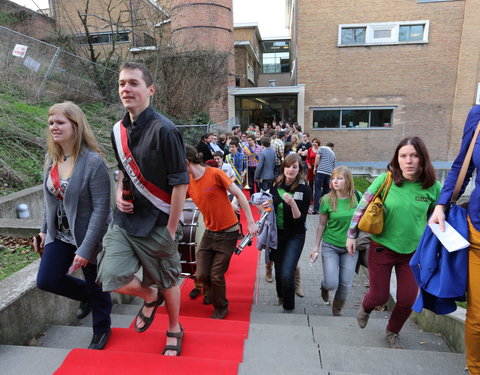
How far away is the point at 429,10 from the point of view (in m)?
19.4

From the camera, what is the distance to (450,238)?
215 cm

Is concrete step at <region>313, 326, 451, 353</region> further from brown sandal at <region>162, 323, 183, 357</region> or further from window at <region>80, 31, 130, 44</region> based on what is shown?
window at <region>80, 31, 130, 44</region>

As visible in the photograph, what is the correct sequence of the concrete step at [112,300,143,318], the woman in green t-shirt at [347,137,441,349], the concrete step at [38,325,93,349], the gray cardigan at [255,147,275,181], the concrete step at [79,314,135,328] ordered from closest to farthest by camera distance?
the concrete step at [38,325,93,349]
the woman in green t-shirt at [347,137,441,349]
the concrete step at [79,314,135,328]
the concrete step at [112,300,143,318]
the gray cardigan at [255,147,275,181]

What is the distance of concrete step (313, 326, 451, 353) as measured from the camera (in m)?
3.08

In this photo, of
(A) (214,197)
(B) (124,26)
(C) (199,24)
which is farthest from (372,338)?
(C) (199,24)

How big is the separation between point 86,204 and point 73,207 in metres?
0.09

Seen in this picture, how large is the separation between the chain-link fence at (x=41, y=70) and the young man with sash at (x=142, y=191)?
11.5m

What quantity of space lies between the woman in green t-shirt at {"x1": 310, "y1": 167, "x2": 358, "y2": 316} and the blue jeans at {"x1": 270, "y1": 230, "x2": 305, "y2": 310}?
0.19m

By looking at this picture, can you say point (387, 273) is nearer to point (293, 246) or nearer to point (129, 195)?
point (293, 246)

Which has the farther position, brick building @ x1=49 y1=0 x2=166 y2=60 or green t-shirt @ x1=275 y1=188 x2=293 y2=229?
brick building @ x1=49 y1=0 x2=166 y2=60

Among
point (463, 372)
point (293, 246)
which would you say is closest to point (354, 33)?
point (293, 246)

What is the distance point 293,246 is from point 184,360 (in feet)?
6.46

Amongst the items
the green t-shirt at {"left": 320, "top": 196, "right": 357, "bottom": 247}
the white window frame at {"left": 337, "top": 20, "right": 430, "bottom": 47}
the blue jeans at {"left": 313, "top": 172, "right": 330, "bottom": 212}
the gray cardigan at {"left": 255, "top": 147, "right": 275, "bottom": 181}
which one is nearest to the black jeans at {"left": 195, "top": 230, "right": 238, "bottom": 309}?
the green t-shirt at {"left": 320, "top": 196, "right": 357, "bottom": 247}

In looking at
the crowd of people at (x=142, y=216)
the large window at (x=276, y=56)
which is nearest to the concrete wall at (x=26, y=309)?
the crowd of people at (x=142, y=216)
